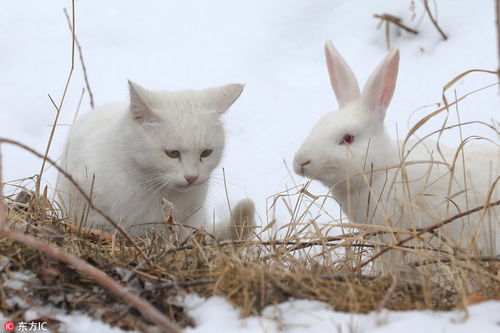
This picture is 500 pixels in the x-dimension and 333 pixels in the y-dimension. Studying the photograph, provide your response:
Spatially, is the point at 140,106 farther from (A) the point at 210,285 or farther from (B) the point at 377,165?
(A) the point at 210,285

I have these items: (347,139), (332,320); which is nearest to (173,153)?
(347,139)

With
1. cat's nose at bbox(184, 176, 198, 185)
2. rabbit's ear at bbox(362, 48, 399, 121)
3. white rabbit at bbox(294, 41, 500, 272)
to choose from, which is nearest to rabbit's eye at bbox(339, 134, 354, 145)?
white rabbit at bbox(294, 41, 500, 272)

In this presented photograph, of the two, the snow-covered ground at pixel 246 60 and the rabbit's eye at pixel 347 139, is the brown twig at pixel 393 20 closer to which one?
the snow-covered ground at pixel 246 60

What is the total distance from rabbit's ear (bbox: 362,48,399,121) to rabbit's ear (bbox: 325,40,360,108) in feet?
0.47

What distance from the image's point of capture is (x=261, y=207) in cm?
484

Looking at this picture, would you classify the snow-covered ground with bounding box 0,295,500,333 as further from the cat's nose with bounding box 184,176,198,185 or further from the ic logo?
the cat's nose with bounding box 184,176,198,185

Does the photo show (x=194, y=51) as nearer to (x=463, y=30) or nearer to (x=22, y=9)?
(x=22, y=9)

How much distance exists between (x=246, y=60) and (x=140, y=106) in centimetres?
214

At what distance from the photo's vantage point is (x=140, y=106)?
3.73 meters

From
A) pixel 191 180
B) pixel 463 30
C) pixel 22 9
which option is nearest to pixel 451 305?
pixel 191 180

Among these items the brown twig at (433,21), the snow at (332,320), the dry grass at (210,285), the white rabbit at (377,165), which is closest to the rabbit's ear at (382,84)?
the white rabbit at (377,165)

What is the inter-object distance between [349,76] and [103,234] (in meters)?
1.52

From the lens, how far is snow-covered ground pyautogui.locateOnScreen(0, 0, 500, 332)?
16.8 feet

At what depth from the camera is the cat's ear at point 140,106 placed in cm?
371
